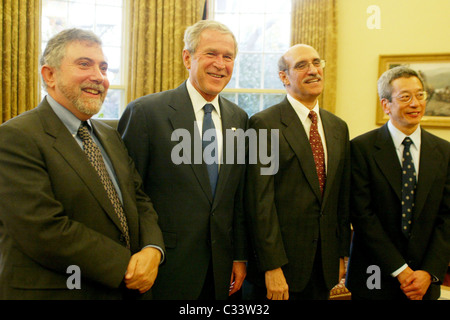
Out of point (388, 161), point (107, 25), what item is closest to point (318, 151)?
point (388, 161)

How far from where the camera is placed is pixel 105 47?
5418 mm

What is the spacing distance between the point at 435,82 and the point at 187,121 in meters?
4.53

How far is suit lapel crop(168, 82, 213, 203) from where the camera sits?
5.90 ft

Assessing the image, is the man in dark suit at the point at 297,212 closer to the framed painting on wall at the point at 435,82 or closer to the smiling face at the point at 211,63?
the smiling face at the point at 211,63

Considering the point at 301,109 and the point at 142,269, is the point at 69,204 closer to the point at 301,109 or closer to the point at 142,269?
the point at 142,269

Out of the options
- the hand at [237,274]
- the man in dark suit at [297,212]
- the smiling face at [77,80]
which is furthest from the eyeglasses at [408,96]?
the smiling face at [77,80]

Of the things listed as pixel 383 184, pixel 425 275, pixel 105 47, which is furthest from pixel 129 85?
pixel 425 275

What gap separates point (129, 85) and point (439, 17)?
440 cm

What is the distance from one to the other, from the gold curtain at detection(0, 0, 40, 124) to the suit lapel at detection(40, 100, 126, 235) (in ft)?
12.0

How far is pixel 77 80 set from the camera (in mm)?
1536

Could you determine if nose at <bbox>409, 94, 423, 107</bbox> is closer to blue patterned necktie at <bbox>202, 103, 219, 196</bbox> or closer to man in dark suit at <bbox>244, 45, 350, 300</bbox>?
man in dark suit at <bbox>244, 45, 350, 300</bbox>

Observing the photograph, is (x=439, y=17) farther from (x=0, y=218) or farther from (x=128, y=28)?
(x=0, y=218)

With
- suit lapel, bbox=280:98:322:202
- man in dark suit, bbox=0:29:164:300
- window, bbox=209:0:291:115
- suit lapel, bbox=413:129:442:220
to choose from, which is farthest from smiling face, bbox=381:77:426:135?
window, bbox=209:0:291:115

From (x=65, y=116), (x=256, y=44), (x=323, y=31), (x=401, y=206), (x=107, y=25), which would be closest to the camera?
(x=65, y=116)
